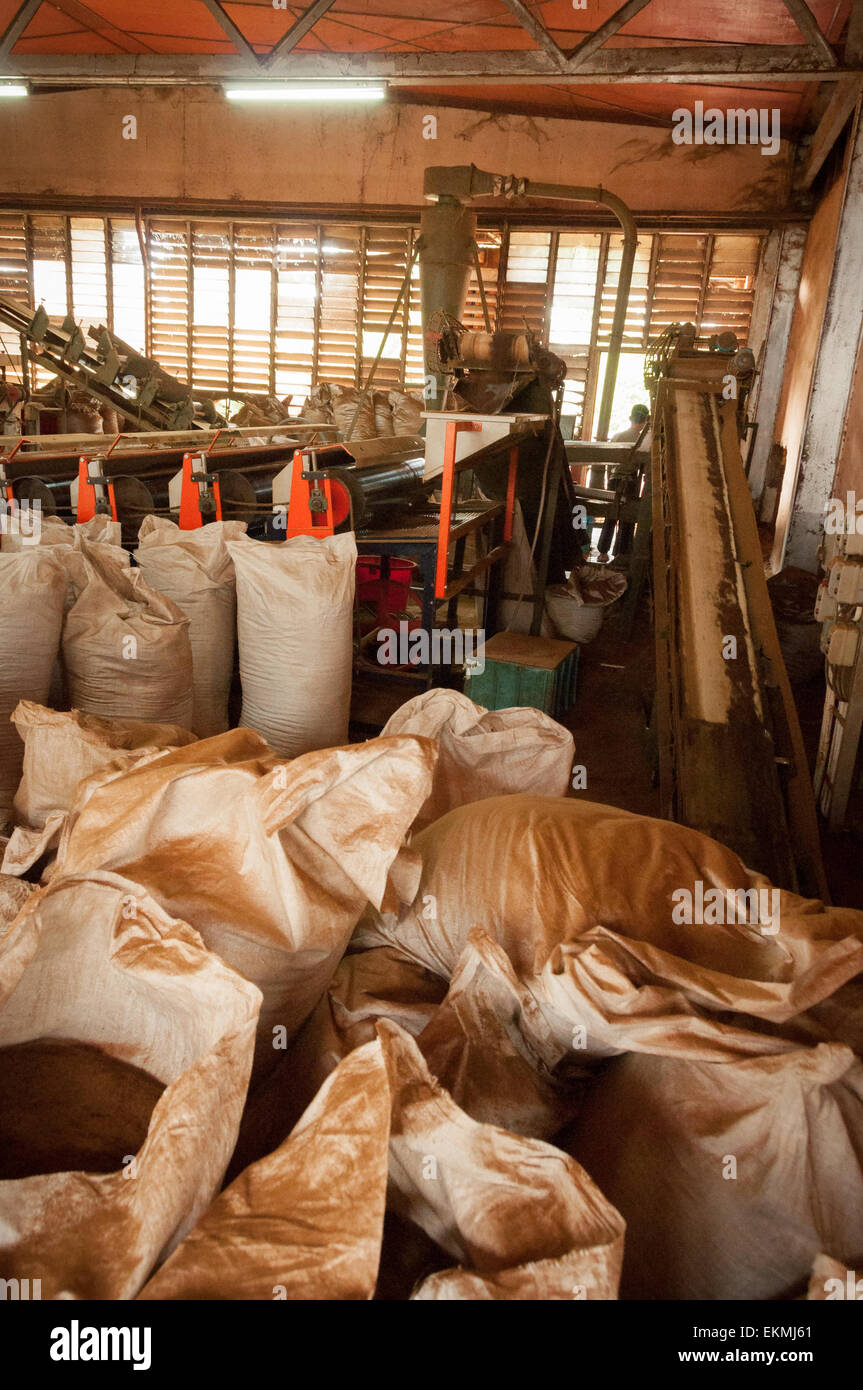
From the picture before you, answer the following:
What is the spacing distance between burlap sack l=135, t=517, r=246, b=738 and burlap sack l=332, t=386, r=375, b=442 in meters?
5.29

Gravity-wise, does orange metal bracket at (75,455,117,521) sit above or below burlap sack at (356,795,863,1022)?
above

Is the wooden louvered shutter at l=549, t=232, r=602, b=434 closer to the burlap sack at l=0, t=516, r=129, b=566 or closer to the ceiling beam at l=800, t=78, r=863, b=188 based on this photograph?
the ceiling beam at l=800, t=78, r=863, b=188

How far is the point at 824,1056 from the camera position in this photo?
2.92 feet

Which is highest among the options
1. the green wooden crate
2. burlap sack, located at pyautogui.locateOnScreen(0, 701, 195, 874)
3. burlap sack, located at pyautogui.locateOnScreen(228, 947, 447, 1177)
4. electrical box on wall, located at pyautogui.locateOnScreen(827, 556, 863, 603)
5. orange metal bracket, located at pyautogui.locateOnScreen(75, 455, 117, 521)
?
orange metal bracket, located at pyautogui.locateOnScreen(75, 455, 117, 521)

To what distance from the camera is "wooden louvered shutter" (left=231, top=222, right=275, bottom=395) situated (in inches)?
388

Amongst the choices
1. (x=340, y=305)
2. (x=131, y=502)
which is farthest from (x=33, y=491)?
(x=340, y=305)

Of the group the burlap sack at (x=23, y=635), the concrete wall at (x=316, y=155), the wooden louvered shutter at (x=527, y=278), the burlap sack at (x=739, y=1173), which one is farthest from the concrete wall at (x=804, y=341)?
the burlap sack at (x=739, y=1173)

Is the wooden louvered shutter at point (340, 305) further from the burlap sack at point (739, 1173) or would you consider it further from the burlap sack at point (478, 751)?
the burlap sack at point (739, 1173)

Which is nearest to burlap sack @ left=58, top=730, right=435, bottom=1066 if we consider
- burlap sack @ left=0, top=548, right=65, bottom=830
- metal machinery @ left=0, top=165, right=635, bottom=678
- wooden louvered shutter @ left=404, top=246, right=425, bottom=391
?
burlap sack @ left=0, top=548, right=65, bottom=830

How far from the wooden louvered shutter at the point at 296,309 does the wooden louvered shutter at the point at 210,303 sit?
2.17 feet

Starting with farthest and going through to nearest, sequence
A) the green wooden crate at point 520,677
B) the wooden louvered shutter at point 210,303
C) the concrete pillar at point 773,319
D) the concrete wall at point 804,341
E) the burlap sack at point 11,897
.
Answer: the wooden louvered shutter at point 210,303 → the concrete pillar at point 773,319 → the concrete wall at point 804,341 → the green wooden crate at point 520,677 → the burlap sack at point 11,897

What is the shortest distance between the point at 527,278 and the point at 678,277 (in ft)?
5.39

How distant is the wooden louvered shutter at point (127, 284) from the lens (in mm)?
10219

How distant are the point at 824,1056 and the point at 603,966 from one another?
25 cm
